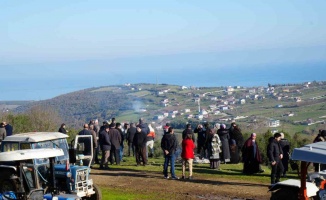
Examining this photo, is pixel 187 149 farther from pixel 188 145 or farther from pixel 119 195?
pixel 119 195

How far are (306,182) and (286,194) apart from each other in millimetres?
624

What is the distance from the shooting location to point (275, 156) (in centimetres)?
1972

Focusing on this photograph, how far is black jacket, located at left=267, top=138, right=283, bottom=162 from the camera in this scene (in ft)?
64.3

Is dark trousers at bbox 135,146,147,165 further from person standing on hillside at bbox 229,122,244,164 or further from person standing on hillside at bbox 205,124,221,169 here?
person standing on hillside at bbox 229,122,244,164

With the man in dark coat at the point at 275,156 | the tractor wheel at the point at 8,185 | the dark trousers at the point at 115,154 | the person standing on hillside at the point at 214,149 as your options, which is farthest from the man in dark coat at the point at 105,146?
the tractor wheel at the point at 8,185

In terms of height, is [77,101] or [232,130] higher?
[77,101]

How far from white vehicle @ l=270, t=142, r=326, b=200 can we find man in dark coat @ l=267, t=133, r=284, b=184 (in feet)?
16.1

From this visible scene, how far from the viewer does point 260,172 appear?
2273 centimetres

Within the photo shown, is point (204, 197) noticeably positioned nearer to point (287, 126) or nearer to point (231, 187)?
point (231, 187)

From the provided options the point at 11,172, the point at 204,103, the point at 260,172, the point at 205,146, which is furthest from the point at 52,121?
the point at 204,103

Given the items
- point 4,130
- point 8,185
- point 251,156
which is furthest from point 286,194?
point 4,130

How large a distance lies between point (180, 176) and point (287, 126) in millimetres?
36895

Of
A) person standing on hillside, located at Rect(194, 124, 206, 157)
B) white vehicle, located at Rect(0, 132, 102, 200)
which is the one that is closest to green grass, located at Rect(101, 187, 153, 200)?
white vehicle, located at Rect(0, 132, 102, 200)

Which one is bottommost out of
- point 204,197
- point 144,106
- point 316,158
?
point 204,197
